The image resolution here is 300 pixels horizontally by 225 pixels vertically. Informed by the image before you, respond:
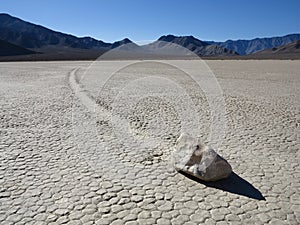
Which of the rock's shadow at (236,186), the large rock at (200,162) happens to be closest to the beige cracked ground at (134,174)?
the rock's shadow at (236,186)

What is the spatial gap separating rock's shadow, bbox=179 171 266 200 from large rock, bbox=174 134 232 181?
0.07 m

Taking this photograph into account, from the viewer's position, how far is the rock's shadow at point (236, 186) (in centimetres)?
365

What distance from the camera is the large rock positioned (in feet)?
13.0

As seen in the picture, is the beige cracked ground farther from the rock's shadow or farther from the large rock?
the large rock

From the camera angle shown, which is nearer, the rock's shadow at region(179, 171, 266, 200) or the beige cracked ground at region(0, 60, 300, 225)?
the beige cracked ground at region(0, 60, 300, 225)

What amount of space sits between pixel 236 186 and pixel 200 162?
0.60 metres

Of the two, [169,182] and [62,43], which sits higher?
[62,43]

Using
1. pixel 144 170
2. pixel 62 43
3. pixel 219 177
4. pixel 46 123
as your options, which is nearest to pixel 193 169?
pixel 219 177

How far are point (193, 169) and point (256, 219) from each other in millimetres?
1178

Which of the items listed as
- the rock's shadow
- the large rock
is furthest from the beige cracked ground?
the large rock

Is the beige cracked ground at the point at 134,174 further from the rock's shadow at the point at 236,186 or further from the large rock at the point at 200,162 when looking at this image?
the large rock at the point at 200,162

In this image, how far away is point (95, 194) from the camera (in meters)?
3.63

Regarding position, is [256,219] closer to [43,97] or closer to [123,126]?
[123,126]

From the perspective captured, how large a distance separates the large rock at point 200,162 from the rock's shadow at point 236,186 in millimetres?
70
